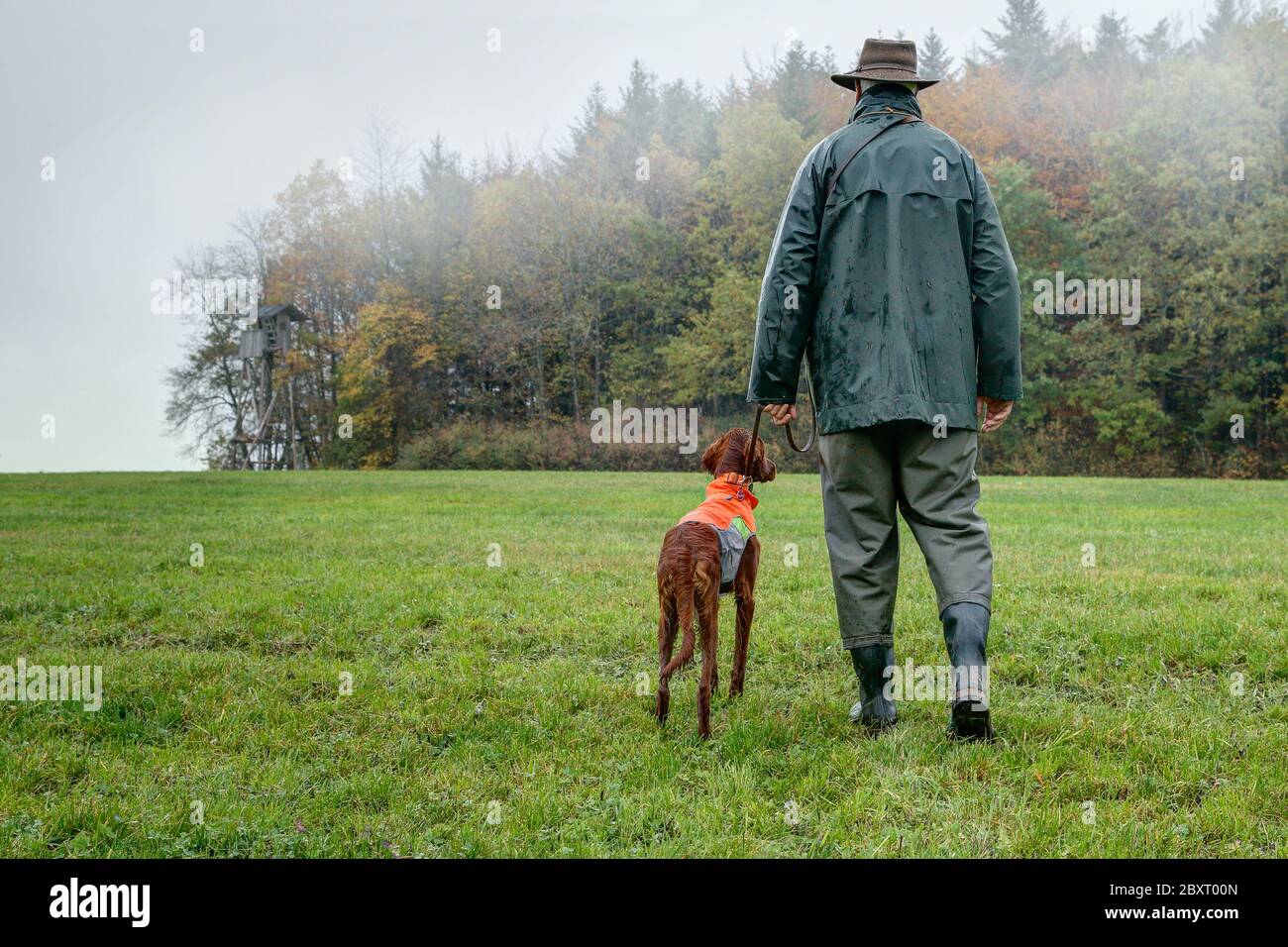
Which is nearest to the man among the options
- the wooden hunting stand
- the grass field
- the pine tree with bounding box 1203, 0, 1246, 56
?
the grass field

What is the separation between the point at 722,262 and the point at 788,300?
30.2 m

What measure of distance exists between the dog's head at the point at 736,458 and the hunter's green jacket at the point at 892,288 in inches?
22.2

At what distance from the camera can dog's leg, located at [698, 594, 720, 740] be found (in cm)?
363

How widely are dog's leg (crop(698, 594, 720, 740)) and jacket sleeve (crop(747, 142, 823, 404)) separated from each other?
804 millimetres

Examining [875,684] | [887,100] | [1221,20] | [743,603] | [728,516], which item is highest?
[1221,20]

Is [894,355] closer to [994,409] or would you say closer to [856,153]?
[994,409]

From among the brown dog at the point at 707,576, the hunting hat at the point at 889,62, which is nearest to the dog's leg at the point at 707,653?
the brown dog at the point at 707,576

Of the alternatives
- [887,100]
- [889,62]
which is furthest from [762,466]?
[889,62]

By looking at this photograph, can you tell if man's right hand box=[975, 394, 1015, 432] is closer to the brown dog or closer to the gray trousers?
the gray trousers

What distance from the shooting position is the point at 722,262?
3312cm

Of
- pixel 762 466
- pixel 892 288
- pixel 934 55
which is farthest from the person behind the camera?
pixel 934 55

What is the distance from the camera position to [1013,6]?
44.6 m

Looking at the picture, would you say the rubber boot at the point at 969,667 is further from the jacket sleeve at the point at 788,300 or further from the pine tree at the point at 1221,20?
the pine tree at the point at 1221,20

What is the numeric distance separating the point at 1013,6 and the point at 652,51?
1727 centimetres
